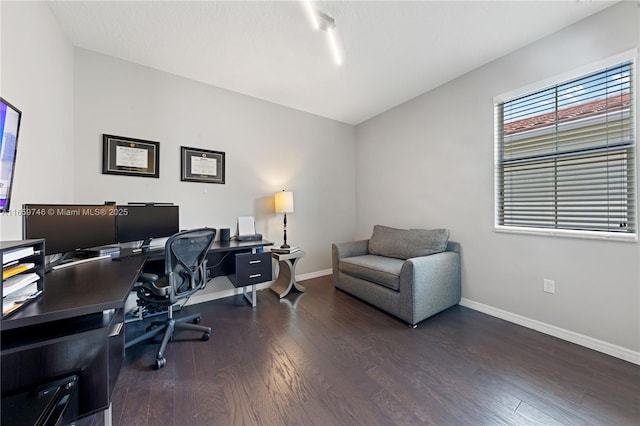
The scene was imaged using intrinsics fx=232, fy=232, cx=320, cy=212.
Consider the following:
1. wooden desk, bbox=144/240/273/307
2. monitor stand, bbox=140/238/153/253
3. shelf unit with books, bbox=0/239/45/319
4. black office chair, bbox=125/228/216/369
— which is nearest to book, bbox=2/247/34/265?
shelf unit with books, bbox=0/239/45/319

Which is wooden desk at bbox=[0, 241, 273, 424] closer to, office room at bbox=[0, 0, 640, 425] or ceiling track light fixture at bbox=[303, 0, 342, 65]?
office room at bbox=[0, 0, 640, 425]

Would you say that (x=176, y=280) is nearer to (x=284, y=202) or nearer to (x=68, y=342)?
(x=68, y=342)

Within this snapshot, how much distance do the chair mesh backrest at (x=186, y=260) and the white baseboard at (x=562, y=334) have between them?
2.86 meters

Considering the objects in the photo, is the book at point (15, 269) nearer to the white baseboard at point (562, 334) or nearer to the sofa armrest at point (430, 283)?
the sofa armrest at point (430, 283)

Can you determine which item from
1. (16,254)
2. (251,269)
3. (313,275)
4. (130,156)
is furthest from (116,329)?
(313,275)

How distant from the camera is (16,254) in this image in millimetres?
975

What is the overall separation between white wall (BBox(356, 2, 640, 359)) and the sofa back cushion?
24 centimetres

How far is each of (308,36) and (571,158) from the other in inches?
98.6

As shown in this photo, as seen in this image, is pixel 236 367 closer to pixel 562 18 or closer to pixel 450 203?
pixel 450 203

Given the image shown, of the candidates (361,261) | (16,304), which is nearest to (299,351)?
(361,261)

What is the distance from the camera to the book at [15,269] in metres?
0.91

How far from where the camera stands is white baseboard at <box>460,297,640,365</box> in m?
1.71

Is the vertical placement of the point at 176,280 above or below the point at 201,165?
below

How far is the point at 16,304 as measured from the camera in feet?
3.07
